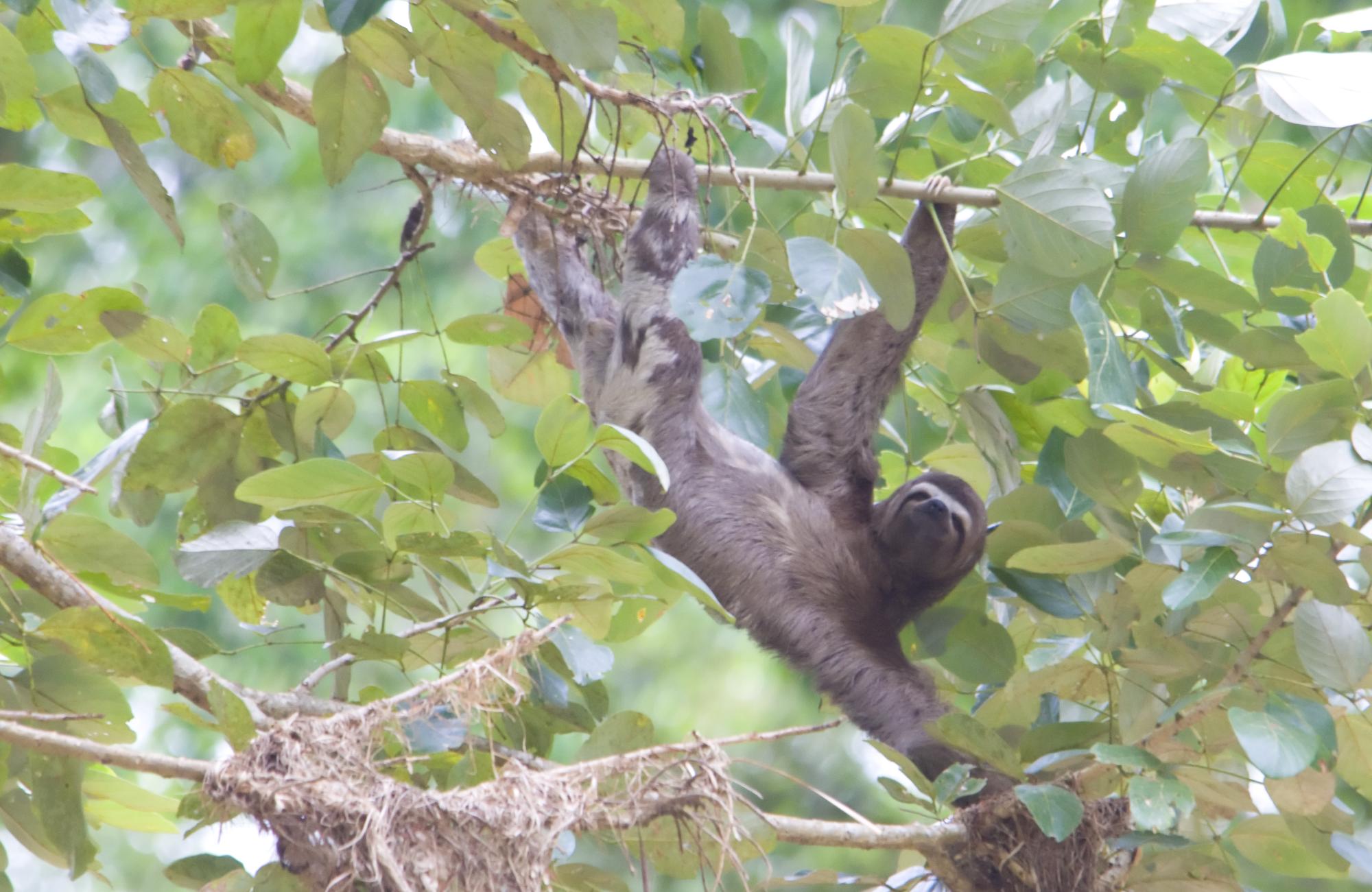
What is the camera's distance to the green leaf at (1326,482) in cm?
176

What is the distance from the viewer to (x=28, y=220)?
7.56 feet

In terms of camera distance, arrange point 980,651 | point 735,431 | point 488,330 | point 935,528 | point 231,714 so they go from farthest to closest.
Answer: point 935,528 < point 488,330 < point 980,651 < point 735,431 < point 231,714

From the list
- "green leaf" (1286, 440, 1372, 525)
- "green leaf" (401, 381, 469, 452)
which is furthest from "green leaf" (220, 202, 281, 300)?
"green leaf" (1286, 440, 1372, 525)

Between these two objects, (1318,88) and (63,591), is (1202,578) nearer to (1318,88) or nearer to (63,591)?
(1318,88)

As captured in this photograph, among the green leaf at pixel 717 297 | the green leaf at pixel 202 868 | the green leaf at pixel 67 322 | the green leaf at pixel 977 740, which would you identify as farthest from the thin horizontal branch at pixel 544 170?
the green leaf at pixel 202 868

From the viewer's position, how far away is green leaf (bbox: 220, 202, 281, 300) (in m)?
2.47

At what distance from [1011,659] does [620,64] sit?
1.58 metres

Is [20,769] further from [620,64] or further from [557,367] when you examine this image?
[620,64]

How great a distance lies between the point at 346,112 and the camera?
85.6 inches

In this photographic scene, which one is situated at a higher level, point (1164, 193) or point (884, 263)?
point (1164, 193)

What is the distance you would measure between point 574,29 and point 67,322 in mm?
A: 1125

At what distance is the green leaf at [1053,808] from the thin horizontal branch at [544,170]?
3.54 ft

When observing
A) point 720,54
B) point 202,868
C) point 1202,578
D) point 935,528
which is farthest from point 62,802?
point 935,528

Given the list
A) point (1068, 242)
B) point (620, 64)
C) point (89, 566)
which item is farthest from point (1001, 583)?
point (89, 566)
